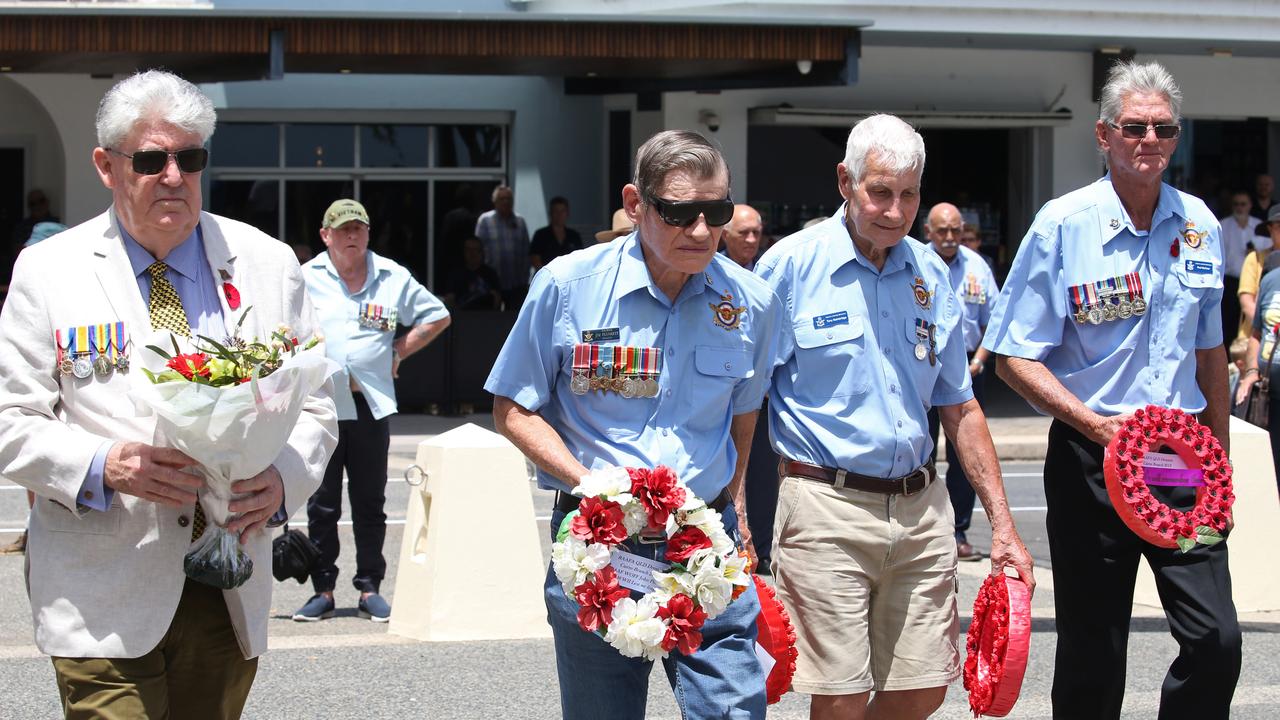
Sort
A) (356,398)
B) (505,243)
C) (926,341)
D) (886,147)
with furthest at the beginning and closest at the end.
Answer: (505,243) < (356,398) < (926,341) < (886,147)

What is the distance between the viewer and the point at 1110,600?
17.0ft

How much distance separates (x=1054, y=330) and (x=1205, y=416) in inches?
24.4

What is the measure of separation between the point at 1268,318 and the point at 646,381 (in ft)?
19.1

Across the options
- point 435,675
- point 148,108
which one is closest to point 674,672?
point 148,108

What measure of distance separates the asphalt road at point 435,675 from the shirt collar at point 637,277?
8.21 feet

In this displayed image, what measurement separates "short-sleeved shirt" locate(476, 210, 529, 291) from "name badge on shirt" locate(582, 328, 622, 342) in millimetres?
15132

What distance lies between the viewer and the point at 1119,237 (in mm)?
5250

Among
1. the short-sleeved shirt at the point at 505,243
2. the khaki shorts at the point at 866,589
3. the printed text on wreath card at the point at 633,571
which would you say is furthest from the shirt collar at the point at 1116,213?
the short-sleeved shirt at the point at 505,243

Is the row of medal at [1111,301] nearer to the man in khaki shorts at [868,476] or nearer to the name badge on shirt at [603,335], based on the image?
the man in khaki shorts at [868,476]

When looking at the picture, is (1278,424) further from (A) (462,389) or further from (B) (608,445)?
(A) (462,389)

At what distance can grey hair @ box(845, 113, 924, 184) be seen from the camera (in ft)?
16.2

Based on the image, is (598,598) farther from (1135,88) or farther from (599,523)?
(1135,88)

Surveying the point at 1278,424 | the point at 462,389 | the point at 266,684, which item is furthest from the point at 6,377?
the point at 462,389

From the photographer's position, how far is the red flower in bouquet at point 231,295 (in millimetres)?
4035
